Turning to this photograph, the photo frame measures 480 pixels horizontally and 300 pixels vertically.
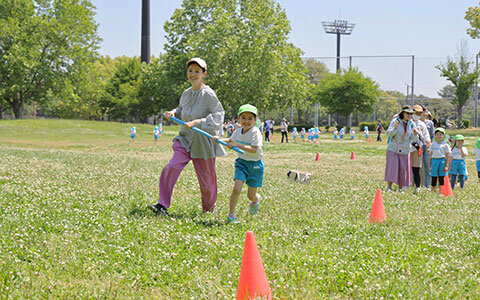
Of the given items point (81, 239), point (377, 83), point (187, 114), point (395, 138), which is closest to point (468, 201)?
point (395, 138)

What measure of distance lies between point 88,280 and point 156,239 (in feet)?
4.86

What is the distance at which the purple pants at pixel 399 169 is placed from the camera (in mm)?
12969

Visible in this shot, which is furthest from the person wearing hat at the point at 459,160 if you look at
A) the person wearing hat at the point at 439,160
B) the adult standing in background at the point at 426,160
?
the person wearing hat at the point at 439,160

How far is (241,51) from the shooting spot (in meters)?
55.5

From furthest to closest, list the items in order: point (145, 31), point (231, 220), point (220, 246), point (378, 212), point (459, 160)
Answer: point (145, 31), point (459, 160), point (378, 212), point (231, 220), point (220, 246)

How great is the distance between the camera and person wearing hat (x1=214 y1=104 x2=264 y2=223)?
25.5ft

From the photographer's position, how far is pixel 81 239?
6.47 metres

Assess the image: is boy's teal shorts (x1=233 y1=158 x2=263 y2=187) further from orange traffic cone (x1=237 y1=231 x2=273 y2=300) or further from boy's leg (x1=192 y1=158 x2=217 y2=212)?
orange traffic cone (x1=237 y1=231 x2=273 y2=300)

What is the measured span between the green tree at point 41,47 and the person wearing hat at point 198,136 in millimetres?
52017

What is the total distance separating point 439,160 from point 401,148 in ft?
5.30

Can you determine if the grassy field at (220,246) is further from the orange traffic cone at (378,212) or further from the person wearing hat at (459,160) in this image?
the person wearing hat at (459,160)

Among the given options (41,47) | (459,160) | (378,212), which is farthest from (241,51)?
(378,212)

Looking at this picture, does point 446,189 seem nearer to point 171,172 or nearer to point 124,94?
point 171,172

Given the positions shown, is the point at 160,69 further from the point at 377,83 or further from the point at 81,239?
the point at 81,239
